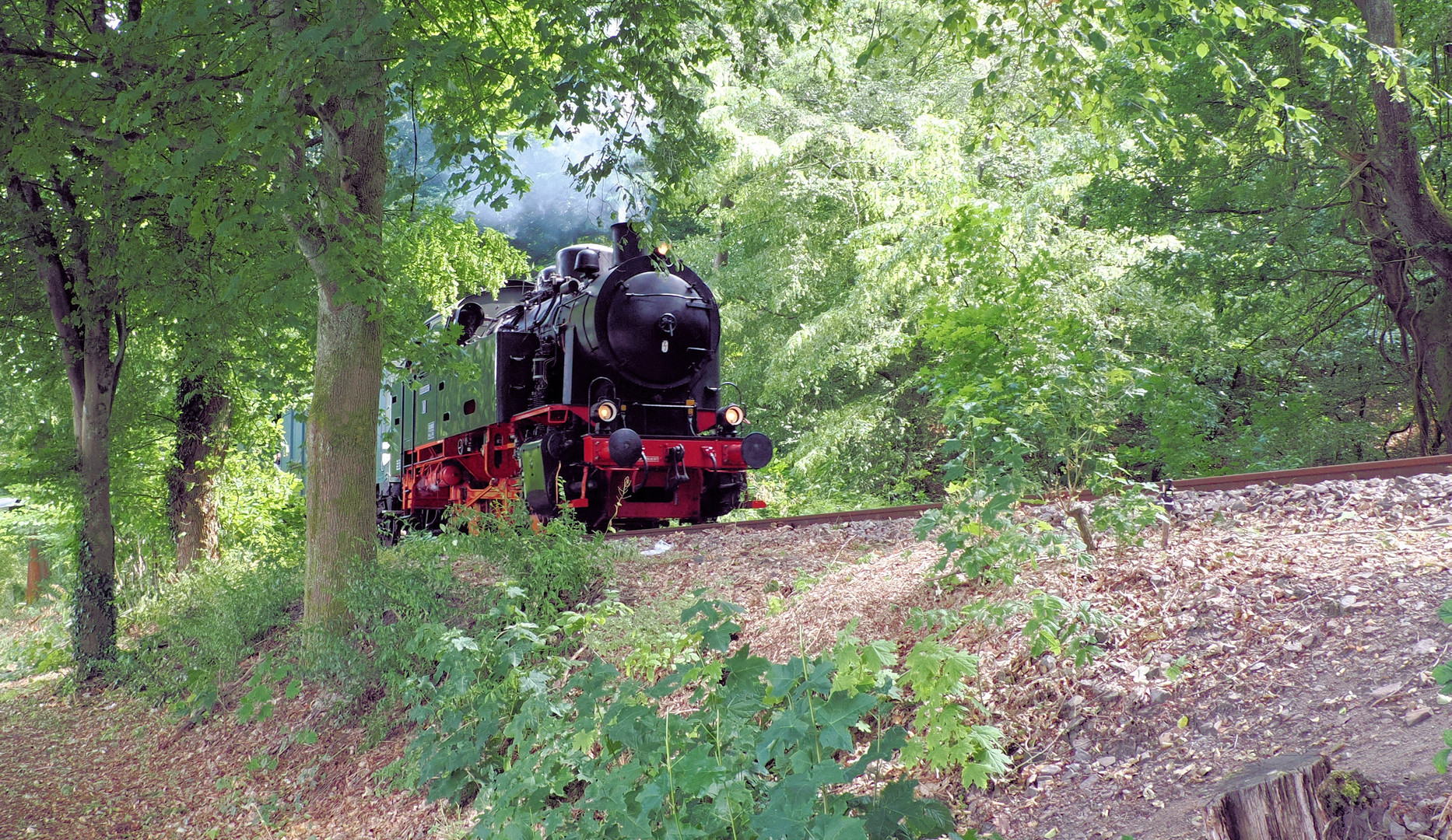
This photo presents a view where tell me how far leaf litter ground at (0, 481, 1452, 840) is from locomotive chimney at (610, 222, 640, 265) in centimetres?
485

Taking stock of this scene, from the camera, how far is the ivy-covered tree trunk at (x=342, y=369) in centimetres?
678

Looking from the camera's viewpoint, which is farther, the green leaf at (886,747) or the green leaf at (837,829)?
the green leaf at (886,747)

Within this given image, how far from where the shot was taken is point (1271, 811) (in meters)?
2.50

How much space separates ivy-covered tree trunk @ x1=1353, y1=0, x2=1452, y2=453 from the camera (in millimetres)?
8797

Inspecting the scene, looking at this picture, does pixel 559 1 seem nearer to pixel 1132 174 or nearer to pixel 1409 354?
pixel 1132 174

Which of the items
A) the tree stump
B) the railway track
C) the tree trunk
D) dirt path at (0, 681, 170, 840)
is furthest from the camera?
the tree trunk

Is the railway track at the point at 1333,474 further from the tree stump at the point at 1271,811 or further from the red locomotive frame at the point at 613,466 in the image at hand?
the red locomotive frame at the point at 613,466

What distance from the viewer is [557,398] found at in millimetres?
11641

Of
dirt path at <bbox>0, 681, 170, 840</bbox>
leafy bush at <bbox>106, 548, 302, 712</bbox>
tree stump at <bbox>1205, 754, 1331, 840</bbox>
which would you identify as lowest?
dirt path at <bbox>0, 681, 170, 840</bbox>

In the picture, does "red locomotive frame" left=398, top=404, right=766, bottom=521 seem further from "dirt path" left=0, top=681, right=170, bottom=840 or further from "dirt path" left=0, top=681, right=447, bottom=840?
"dirt path" left=0, top=681, right=170, bottom=840

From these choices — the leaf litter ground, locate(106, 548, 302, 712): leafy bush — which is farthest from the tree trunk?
the leaf litter ground

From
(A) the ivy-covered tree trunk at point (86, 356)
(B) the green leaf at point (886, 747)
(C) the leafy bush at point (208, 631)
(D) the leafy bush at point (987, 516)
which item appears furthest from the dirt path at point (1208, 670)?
(A) the ivy-covered tree trunk at point (86, 356)

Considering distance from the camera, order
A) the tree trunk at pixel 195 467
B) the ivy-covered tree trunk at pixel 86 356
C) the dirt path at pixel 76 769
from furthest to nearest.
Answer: the tree trunk at pixel 195 467
the ivy-covered tree trunk at pixel 86 356
the dirt path at pixel 76 769

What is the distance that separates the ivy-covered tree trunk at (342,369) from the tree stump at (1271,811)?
5.80m
